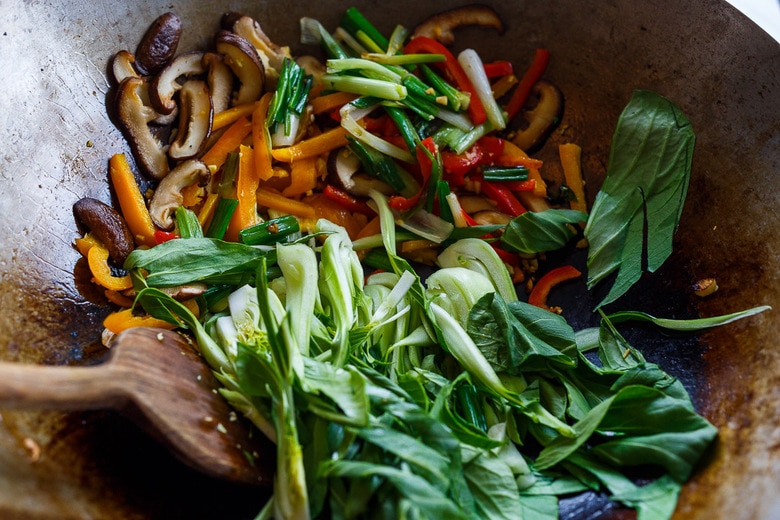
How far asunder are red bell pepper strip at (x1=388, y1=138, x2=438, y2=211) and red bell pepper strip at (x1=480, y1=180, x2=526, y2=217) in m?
0.24

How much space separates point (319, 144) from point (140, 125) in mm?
561

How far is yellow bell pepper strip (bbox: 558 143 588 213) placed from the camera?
2.27 m

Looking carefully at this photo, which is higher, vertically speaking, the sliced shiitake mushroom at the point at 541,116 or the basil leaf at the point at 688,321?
the sliced shiitake mushroom at the point at 541,116

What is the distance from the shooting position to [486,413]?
1.77 meters

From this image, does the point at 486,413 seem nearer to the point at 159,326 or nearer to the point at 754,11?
the point at 159,326

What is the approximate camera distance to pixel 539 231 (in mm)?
2121

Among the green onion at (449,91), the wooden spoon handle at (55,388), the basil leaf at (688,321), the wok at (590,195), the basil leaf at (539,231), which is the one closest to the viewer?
the wooden spoon handle at (55,388)

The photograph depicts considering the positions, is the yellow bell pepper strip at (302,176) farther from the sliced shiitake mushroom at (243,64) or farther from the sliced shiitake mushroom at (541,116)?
the sliced shiitake mushroom at (541,116)

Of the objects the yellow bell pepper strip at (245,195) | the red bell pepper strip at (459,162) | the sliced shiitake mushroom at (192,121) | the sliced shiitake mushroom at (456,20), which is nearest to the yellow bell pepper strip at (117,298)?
the yellow bell pepper strip at (245,195)

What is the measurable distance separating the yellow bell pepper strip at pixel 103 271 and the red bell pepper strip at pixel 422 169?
0.87 metres

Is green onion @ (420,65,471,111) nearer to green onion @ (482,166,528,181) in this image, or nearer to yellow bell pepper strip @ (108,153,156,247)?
green onion @ (482,166,528,181)

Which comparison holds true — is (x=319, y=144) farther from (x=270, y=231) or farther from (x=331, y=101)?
(x=270, y=231)

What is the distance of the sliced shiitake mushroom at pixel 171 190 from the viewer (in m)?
2.05

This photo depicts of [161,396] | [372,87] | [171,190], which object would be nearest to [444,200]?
[372,87]
